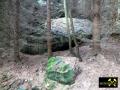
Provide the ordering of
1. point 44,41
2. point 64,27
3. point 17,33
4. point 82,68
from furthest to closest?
point 64,27, point 44,41, point 17,33, point 82,68

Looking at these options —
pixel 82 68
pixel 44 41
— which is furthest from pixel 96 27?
pixel 44 41

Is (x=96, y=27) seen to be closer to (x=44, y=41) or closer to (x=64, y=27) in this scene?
(x=64, y=27)

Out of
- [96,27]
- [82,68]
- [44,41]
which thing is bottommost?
[82,68]

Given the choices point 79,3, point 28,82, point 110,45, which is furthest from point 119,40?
point 28,82

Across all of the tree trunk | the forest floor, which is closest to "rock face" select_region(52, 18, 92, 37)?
the forest floor

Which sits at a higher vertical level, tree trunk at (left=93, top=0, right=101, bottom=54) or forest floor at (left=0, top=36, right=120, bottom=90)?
tree trunk at (left=93, top=0, right=101, bottom=54)

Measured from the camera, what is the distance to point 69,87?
31.5 ft

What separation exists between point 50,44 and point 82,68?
1.83m

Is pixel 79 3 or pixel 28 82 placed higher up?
pixel 79 3

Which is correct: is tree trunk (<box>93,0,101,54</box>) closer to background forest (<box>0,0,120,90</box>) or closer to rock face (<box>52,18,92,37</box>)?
background forest (<box>0,0,120,90</box>)

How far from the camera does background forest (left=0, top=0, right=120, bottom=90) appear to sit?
32.9ft

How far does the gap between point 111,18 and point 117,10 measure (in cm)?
50

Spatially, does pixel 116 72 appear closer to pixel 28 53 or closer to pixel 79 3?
pixel 28 53

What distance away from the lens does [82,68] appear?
33.6ft
